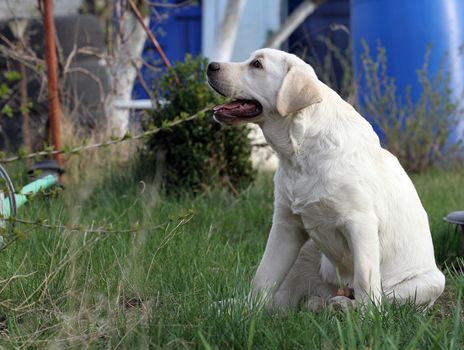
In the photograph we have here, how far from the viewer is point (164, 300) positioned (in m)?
3.04

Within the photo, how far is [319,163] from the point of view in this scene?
3.29 metres

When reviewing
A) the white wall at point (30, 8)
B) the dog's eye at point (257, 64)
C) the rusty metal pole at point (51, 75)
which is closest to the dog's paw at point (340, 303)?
the dog's eye at point (257, 64)

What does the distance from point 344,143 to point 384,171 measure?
0.71 ft

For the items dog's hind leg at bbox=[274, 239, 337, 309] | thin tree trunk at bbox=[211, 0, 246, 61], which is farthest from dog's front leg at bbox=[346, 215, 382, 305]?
thin tree trunk at bbox=[211, 0, 246, 61]

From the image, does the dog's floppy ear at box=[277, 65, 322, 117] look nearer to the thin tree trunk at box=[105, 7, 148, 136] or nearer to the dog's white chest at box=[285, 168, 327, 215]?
the dog's white chest at box=[285, 168, 327, 215]

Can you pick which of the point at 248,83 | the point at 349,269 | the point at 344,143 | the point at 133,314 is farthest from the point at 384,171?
the point at 133,314

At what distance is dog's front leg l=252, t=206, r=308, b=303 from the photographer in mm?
3428

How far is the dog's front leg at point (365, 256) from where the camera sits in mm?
3176

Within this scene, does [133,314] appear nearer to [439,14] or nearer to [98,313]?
[98,313]

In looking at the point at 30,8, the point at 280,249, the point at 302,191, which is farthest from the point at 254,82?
the point at 30,8

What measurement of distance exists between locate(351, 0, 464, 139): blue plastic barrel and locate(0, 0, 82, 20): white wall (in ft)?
10.8

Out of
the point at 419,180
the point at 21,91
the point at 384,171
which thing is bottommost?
the point at 419,180

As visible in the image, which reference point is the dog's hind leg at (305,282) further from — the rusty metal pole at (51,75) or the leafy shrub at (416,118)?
the leafy shrub at (416,118)

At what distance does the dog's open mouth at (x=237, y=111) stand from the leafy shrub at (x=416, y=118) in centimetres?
407
